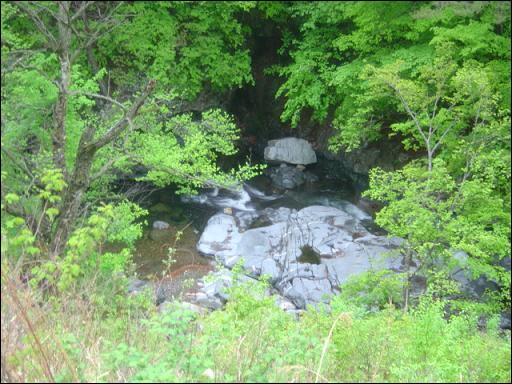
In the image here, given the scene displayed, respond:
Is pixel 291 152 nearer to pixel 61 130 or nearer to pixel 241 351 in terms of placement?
pixel 61 130

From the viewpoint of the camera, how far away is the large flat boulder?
718 inches

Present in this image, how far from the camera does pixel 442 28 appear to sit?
33.8 feet

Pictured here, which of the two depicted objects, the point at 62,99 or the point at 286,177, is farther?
the point at 286,177

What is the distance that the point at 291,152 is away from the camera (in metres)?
18.4

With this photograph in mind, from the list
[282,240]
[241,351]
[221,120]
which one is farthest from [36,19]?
[282,240]

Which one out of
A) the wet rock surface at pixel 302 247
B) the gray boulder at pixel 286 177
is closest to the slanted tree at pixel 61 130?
the wet rock surface at pixel 302 247

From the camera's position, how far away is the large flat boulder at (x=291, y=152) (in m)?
18.2

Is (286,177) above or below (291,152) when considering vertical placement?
below

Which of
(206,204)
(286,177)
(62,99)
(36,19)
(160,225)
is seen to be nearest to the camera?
(36,19)

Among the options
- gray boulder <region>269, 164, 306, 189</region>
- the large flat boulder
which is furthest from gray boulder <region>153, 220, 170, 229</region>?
the large flat boulder

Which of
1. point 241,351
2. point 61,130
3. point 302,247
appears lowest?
point 302,247

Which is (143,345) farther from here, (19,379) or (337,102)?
(337,102)

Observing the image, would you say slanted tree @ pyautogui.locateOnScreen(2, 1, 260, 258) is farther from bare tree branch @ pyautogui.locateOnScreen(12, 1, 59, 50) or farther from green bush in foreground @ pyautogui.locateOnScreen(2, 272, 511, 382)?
green bush in foreground @ pyautogui.locateOnScreen(2, 272, 511, 382)

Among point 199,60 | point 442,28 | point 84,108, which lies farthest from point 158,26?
point 442,28
